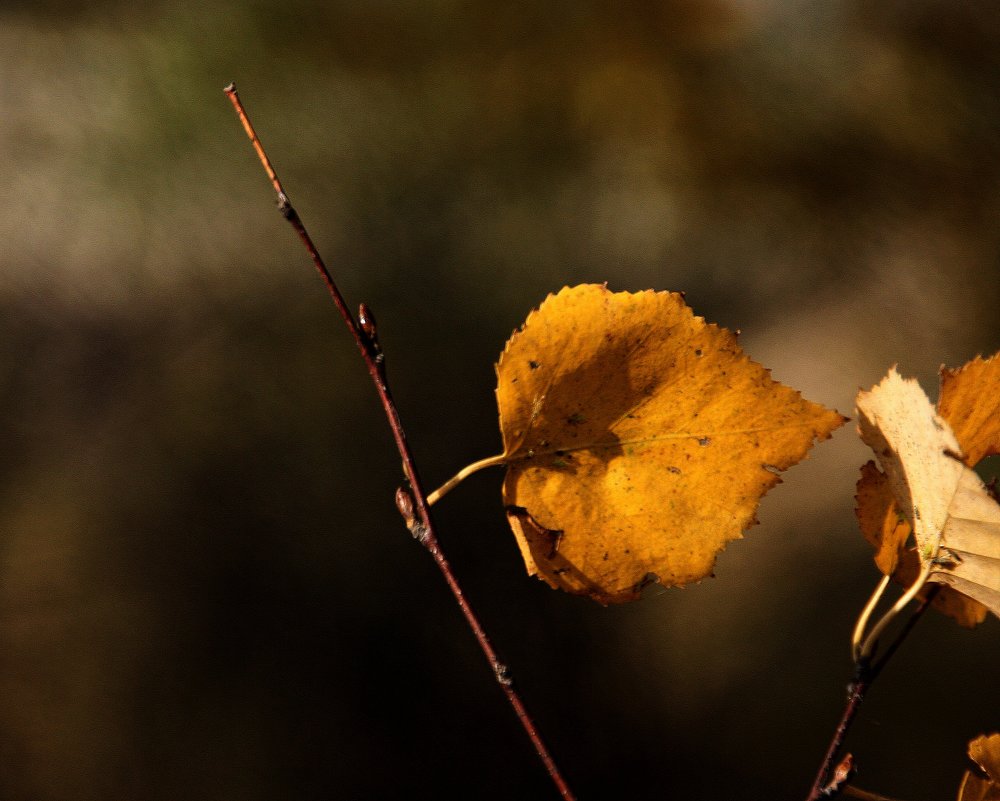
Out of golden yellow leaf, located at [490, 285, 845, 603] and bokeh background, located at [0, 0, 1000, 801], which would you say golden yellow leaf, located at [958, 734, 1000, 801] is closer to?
golden yellow leaf, located at [490, 285, 845, 603]

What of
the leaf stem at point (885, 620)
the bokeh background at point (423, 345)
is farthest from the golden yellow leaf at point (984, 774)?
the bokeh background at point (423, 345)

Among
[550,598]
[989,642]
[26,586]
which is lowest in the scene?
[989,642]

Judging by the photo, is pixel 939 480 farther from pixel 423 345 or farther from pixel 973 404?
pixel 423 345

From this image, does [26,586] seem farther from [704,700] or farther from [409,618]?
[704,700]

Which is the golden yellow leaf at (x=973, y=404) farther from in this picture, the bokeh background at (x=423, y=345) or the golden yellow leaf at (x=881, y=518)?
the bokeh background at (x=423, y=345)

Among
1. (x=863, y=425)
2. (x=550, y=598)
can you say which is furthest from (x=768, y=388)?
(x=550, y=598)
